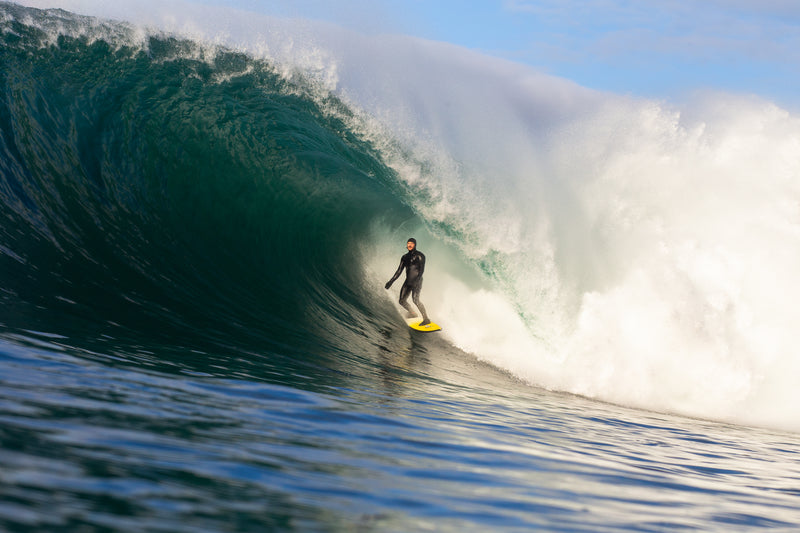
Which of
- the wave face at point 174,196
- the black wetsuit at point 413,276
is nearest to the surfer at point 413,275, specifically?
the black wetsuit at point 413,276

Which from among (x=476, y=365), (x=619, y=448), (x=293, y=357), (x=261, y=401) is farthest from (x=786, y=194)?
(x=261, y=401)

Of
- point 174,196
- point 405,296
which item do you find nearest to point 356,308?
point 405,296

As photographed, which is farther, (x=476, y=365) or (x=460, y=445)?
(x=476, y=365)

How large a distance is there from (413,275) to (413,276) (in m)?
0.02

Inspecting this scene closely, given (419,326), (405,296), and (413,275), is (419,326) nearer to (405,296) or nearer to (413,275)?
(405,296)

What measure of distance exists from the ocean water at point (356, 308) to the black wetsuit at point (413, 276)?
0.44 m

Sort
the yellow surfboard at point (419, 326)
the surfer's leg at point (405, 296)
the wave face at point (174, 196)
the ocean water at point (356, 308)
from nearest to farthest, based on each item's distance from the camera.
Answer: the ocean water at point (356, 308) < the wave face at point (174, 196) < the yellow surfboard at point (419, 326) < the surfer's leg at point (405, 296)

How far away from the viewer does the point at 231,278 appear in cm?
768

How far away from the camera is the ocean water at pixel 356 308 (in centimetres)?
267

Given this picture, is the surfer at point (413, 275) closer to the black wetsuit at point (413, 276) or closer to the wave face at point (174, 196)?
the black wetsuit at point (413, 276)

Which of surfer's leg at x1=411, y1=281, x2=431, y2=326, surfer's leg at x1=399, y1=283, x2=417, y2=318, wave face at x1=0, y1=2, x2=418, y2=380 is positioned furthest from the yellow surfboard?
wave face at x1=0, y1=2, x2=418, y2=380

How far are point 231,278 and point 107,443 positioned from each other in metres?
5.14

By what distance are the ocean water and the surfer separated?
1.41ft

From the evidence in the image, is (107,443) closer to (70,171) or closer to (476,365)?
(476,365)
